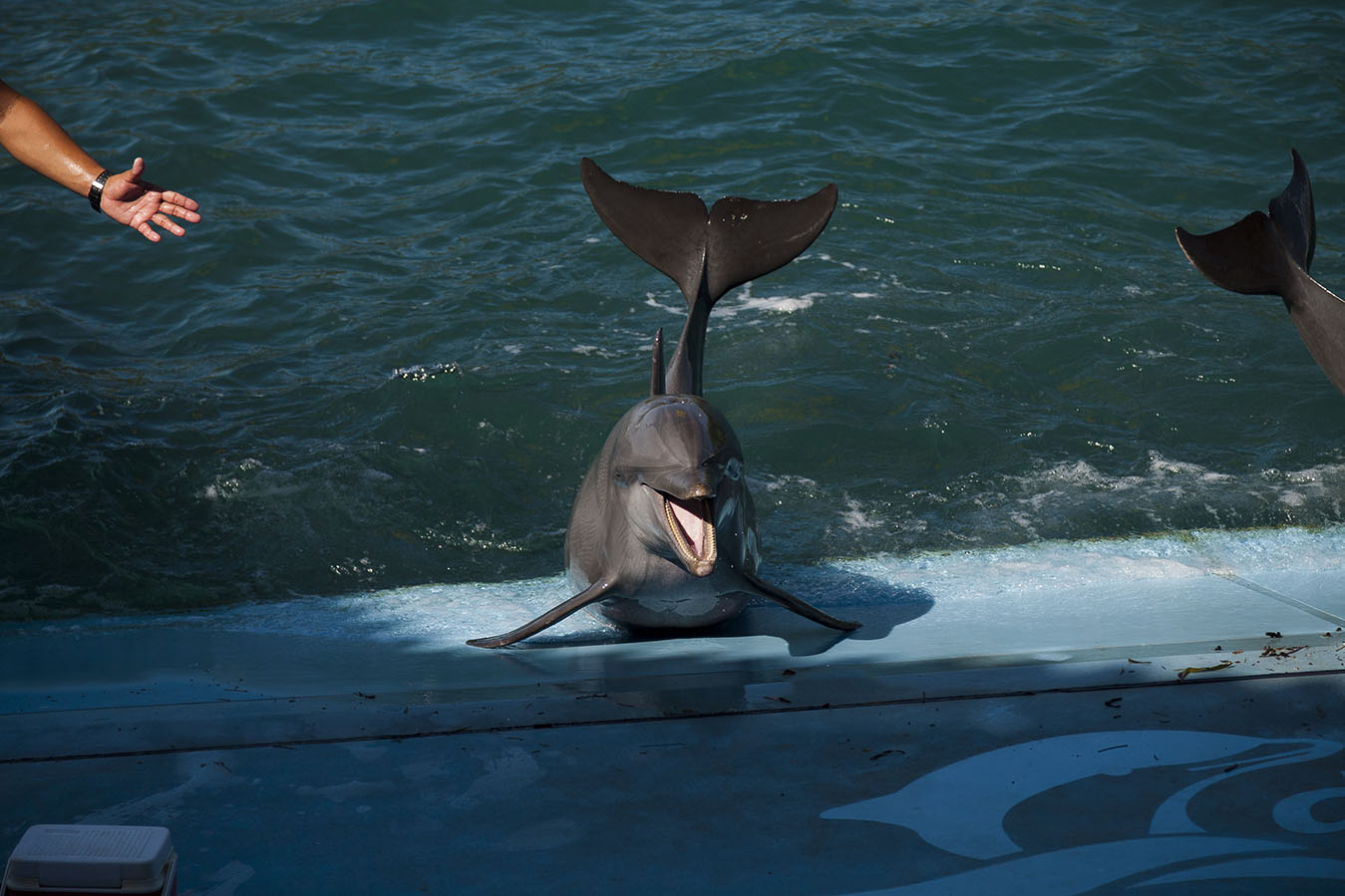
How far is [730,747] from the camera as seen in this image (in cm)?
303

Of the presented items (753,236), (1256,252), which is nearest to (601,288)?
(753,236)

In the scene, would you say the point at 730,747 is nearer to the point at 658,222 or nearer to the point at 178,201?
the point at 178,201

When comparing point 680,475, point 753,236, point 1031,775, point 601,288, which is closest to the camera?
point 1031,775

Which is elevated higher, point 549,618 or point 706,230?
point 706,230

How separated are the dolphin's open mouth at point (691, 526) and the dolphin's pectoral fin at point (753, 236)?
4.58 ft

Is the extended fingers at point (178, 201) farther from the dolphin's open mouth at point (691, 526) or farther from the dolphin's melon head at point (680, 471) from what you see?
the dolphin's open mouth at point (691, 526)

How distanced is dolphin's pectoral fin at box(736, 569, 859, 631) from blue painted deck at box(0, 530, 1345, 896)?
92 mm

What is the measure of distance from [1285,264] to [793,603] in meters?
2.13

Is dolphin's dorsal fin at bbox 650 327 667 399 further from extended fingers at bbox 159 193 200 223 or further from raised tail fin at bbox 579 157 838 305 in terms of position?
extended fingers at bbox 159 193 200 223

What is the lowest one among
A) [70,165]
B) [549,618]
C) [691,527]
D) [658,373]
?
[549,618]

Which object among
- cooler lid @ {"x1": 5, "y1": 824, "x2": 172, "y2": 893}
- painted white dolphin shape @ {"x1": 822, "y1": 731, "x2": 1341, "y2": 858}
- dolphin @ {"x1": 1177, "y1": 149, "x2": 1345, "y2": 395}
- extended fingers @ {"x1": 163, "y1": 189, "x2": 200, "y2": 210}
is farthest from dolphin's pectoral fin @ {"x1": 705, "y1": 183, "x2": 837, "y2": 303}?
cooler lid @ {"x1": 5, "y1": 824, "x2": 172, "y2": 893}

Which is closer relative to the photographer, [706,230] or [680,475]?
[680,475]

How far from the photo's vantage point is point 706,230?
479 centimetres

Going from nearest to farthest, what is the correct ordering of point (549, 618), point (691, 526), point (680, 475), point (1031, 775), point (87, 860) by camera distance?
point (87, 860), point (1031, 775), point (680, 475), point (691, 526), point (549, 618)
